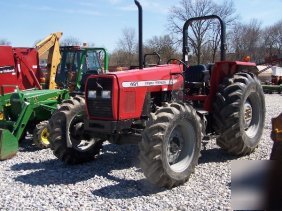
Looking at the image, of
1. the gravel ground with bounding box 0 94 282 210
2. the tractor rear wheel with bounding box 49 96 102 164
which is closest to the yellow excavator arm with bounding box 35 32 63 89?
the gravel ground with bounding box 0 94 282 210

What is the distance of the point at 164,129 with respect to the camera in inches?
205

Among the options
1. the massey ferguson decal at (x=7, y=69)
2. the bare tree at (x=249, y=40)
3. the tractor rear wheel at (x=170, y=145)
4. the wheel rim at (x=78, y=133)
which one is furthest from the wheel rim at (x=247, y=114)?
the bare tree at (x=249, y=40)

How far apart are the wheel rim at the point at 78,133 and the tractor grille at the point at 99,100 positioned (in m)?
0.63

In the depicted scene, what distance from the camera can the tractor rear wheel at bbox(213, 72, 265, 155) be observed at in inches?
255

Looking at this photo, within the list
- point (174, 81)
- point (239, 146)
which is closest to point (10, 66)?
point (174, 81)

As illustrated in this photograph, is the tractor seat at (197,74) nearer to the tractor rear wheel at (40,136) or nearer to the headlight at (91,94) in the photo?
the headlight at (91,94)

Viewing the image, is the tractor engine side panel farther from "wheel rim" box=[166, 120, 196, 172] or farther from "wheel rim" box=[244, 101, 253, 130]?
"wheel rim" box=[244, 101, 253, 130]

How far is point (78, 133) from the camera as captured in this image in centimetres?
650

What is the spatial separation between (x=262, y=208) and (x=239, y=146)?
361 centimetres

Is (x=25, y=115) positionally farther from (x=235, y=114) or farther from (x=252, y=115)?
(x=252, y=115)

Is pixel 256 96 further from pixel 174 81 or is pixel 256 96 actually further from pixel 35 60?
pixel 35 60

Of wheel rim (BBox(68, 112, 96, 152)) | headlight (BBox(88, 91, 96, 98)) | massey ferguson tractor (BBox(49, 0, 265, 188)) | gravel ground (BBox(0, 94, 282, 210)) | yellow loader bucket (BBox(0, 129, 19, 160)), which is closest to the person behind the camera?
gravel ground (BBox(0, 94, 282, 210))

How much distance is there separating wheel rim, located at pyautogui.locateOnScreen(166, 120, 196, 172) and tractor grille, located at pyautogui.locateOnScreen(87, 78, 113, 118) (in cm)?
92

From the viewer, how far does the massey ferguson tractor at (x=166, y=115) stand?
5.28 metres
